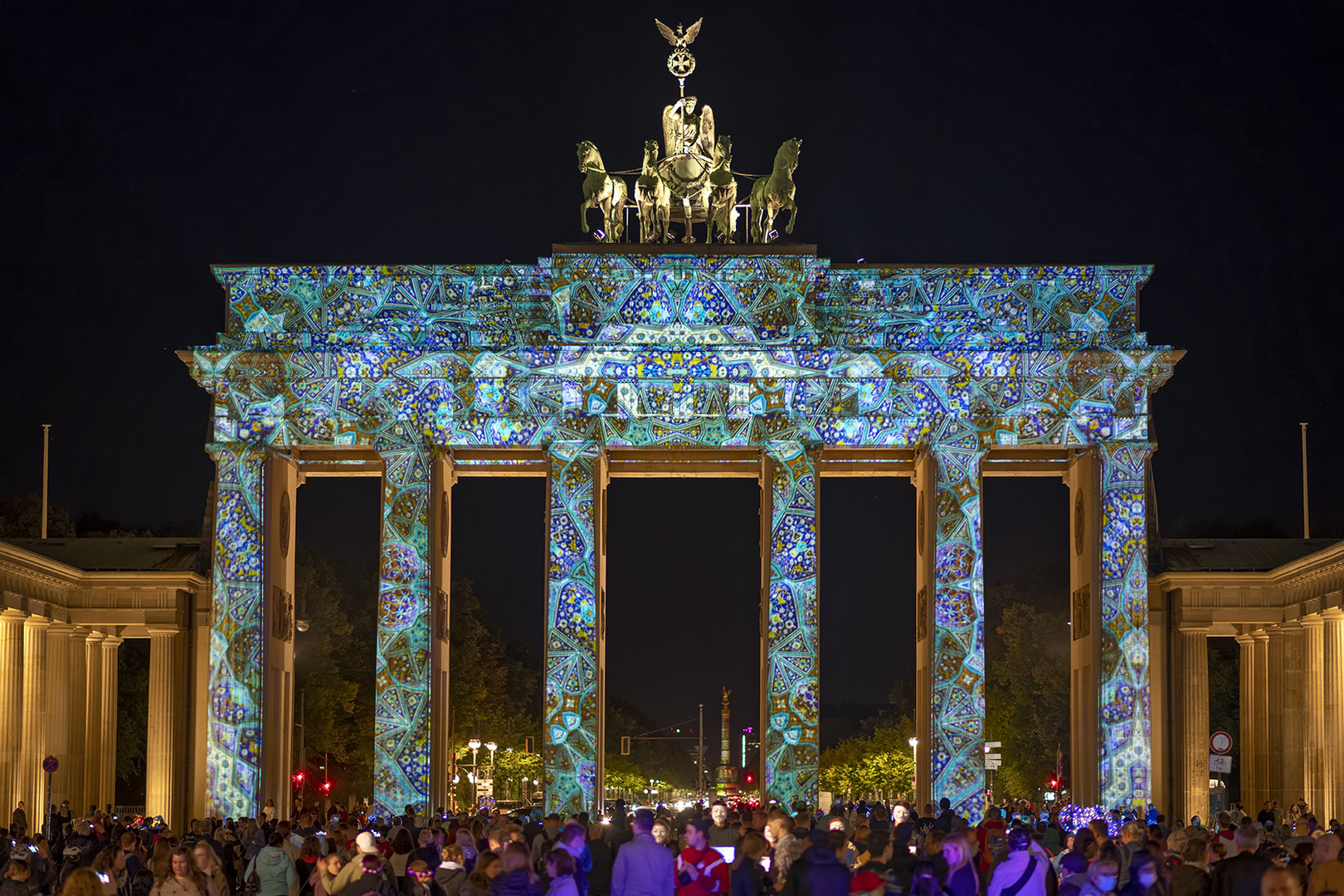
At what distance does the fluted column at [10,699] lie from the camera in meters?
46.7

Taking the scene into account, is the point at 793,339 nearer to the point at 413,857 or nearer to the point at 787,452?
the point at 787,452

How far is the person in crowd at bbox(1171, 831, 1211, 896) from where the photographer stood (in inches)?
750

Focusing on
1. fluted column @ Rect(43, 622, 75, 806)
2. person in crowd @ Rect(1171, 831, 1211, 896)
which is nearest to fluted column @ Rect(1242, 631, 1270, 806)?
fluted column @ Rect(43, 622, 75, 806)

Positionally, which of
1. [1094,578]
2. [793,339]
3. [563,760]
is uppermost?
[793,339]

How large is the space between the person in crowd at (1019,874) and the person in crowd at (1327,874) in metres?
2.68

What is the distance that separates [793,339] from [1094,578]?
1035cm

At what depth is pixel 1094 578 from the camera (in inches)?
1880

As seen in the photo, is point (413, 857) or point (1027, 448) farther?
point (1027, 448)

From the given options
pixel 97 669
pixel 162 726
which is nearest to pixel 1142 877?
pixel 162 726

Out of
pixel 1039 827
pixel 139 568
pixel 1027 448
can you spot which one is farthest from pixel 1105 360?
pixel 139 568

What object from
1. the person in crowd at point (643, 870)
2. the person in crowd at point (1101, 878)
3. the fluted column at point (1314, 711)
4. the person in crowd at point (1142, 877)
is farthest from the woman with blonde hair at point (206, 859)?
the fluted column at point (1314, 711)

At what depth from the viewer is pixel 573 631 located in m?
47.5

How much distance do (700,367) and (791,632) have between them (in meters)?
7.52

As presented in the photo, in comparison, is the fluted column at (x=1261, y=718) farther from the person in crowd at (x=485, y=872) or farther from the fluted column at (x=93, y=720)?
the person in crowd at (x=485, y=872)
